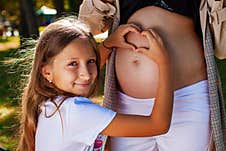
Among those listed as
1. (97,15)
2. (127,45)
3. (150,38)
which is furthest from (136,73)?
(97,15)

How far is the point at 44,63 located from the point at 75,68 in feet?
0.49

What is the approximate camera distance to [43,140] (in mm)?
2174

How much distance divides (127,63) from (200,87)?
0.35 m

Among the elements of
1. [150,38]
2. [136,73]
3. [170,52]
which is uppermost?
[150,38]

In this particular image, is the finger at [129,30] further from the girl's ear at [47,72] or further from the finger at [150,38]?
the girl's ear at [47,72]

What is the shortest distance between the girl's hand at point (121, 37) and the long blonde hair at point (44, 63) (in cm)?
23

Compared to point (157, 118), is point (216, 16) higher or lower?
higher

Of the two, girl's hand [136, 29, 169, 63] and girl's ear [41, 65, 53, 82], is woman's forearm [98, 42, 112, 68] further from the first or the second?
girl's ear [41, 65, 53, 82]

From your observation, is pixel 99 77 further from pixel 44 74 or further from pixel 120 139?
pixel 120 139

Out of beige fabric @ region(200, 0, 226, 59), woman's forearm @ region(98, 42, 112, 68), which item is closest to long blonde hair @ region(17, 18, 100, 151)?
woman's forearm @ region(98, 42, 112, 68)

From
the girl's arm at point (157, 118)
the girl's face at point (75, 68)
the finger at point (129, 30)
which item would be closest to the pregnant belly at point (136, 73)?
the finger at point (129, 30)

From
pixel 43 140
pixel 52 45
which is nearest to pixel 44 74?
pixel 52 45

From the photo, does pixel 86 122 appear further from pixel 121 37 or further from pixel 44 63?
pixel 121 37

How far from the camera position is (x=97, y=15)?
271cm
